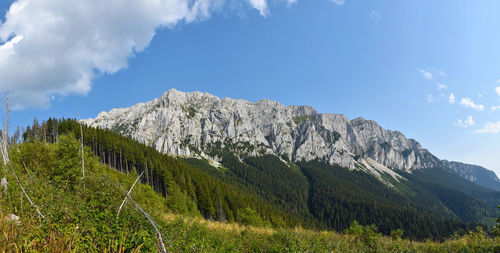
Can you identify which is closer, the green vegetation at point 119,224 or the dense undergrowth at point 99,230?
the dense undergrowth at point 99,230

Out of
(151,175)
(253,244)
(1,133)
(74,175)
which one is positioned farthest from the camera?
(151,175)

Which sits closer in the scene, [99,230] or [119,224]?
[99,230]

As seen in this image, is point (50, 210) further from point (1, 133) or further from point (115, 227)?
point (1, 133)

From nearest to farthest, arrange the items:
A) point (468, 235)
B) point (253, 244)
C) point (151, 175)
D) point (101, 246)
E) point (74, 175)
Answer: point (101, 246) < point (253, 244) < point (468, 235) < point (74, 175) < point (151, 175)

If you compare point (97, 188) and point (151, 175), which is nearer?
point (97, 188)

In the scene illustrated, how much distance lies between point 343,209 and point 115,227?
220 m

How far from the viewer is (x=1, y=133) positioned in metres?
26.1

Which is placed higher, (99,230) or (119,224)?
(119,224)

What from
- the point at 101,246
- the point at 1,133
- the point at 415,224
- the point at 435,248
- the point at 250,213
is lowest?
the point at 415,224

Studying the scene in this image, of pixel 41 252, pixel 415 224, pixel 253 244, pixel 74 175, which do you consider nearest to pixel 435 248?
pixel 253 244

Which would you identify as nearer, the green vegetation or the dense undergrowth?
the dense undergrowth

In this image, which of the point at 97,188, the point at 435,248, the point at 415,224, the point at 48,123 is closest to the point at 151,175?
the point at 48,123

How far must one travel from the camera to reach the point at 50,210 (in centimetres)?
671

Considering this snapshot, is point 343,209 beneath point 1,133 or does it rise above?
beneath
